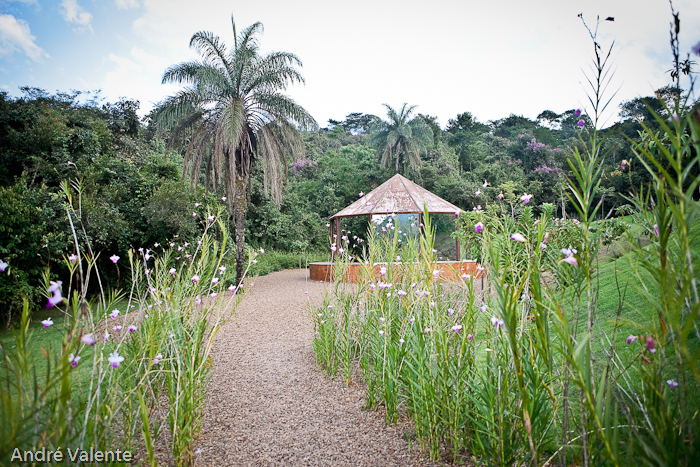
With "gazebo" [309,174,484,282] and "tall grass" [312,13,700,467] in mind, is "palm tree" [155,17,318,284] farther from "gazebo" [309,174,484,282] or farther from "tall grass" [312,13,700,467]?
"tall grass" [312,13,700,467]

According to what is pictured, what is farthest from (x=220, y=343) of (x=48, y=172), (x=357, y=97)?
(x=357, y=97)

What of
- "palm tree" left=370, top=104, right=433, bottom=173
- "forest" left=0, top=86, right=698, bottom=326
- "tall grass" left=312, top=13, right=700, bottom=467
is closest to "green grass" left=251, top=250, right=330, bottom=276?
"forest" left=0, top=86, right=698, bottom=326

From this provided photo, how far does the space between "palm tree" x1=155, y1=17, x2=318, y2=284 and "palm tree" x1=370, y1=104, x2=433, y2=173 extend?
1185 cm

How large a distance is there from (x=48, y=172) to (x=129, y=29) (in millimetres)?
5124

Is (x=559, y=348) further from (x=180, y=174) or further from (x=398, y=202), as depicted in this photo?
(x=180, y=174)

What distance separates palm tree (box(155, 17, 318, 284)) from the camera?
941cm

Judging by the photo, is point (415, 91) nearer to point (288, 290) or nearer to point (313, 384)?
point (288, 290)

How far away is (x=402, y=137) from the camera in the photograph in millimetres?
21828

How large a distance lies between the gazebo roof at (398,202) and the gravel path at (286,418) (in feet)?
27.8

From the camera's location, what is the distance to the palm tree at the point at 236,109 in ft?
30.9

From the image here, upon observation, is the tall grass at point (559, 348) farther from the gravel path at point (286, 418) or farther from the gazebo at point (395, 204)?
the gazebo at point (395, 204)

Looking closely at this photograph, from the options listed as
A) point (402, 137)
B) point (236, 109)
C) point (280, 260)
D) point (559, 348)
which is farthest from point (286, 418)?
point (402, 137)

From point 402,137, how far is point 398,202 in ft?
33.6

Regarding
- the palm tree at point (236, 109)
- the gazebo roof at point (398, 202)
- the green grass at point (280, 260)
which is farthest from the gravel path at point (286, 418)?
the green grass at point (280, 260)
